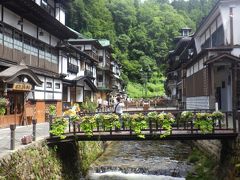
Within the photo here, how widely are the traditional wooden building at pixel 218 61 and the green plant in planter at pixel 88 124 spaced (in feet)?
23.1

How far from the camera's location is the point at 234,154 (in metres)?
14.7

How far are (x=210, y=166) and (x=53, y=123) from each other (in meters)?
9.39

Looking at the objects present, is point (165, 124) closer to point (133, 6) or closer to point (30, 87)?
point (30, 87)

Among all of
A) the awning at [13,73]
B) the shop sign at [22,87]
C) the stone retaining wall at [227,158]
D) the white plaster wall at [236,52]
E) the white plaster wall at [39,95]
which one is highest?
the white plaster wall at [236,52]

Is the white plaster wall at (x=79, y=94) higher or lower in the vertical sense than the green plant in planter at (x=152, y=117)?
higher

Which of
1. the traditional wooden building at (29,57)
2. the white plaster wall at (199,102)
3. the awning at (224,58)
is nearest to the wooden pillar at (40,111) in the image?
the traditional wooden building at (29,57)

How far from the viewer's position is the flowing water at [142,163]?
20.0 m

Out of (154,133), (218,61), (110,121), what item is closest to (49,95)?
(110,121)

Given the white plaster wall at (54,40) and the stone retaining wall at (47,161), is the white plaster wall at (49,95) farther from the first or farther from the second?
the stone retaining wall at (47,161)

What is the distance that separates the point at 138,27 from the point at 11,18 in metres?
99.9

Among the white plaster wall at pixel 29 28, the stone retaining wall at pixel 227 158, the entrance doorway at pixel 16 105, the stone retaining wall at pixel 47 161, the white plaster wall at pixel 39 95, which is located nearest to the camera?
the stone retaining wall at pixel 47 161

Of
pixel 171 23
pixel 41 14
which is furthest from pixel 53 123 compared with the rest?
pixel 171 23

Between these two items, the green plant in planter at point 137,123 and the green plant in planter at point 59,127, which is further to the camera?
the green plant in planter at point 137,123

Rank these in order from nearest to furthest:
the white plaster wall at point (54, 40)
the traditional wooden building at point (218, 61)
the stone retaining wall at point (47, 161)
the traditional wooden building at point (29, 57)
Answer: the stone retaining wall at point (47, 161) < the traditional wooden building at point (218, 61) < the traditional wooden building at point (29, 57) < the white plaster wall at point (54, 40)
